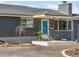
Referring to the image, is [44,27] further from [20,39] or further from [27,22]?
[20,39]

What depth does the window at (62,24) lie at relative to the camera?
101ft

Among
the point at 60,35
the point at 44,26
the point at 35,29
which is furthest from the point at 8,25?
the point at 60,35

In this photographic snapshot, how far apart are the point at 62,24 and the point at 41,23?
8.18 ft

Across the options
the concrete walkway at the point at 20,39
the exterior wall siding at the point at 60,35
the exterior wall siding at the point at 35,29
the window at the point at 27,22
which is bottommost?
the concrete walkway at the point at 20,39

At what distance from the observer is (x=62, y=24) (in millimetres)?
31391

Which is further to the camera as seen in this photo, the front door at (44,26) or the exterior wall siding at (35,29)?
the exterior wall siding at (35,29)

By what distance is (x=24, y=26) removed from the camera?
31281 mm

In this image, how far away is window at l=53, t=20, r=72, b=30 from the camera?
3086 centimetres

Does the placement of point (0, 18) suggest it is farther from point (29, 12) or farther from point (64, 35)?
point (64, 35)

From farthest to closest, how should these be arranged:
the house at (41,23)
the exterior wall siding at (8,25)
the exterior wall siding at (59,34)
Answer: the exterior wall siding at (8,25)
the house at (41,23)
the exterior wall siding at (59,34)

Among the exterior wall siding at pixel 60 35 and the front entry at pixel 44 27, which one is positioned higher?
the front entry at pixel 44 27

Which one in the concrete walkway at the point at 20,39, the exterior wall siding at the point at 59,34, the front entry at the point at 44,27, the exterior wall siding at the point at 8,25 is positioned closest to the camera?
the concrete walkway at the point at 20,39

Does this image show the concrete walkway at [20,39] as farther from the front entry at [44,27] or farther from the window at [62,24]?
the window at [62,24]

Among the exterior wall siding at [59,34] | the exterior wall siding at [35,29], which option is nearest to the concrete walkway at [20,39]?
the exterior wall siding at [35,29]
